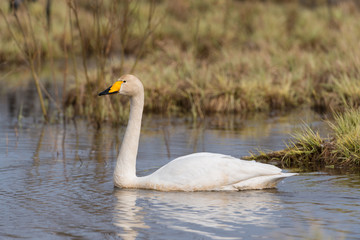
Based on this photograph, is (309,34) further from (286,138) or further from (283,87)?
(286,138)

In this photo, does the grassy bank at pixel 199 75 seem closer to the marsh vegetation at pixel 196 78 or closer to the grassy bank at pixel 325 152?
the marsh vegetation at pixel 196 78

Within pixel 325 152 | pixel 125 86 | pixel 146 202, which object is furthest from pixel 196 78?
pixel 146 202

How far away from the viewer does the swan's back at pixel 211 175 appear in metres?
8.30

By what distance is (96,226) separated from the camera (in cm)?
674

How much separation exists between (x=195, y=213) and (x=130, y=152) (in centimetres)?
187

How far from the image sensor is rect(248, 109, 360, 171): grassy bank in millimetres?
9953

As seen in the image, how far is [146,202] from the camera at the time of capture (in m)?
7.82

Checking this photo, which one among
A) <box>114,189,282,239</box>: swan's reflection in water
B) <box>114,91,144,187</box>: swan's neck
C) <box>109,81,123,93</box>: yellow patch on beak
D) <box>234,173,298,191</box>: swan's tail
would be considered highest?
<box>109,81,123,93</box>: yellow patch on beak

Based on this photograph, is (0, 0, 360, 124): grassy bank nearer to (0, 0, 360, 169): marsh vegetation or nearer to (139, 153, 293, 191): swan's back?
(0, 0, 360, 169): marsh vegetation

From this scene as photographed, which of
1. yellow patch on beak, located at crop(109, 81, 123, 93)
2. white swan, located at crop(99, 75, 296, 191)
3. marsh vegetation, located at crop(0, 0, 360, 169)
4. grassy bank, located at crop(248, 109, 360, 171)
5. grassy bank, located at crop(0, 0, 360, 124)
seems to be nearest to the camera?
white swan, located at crop(99, 75, 296, 191)

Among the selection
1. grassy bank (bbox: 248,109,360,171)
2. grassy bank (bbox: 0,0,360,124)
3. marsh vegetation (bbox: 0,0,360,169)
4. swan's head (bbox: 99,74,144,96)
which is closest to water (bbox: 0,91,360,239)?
grassy bank (bbox: 248,109,360,171)

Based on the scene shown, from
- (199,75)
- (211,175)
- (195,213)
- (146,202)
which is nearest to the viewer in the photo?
(195,213)

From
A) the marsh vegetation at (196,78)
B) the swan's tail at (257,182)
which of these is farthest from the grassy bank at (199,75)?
the swan's tail at (257,182)

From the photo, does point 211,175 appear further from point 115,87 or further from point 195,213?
point 115,87
